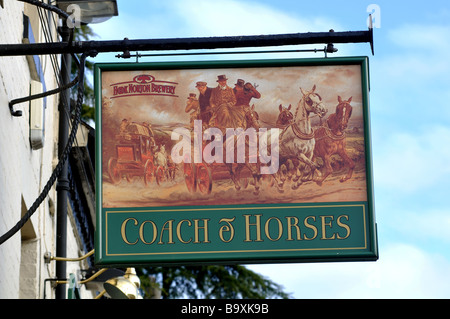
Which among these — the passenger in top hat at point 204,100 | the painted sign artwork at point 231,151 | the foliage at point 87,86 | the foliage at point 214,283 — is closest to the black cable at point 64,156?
the painted sign artwork at point 231,151

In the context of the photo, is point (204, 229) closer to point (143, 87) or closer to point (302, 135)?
point (302, 135)

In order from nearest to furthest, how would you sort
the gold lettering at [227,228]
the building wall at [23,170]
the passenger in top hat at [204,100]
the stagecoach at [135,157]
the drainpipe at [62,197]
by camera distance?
the gold lettering at [227,228], the stagecoach at [135,157], the passenger in top hat at [204,100], the building wall at [23,170], the drainpipe at [62,197]

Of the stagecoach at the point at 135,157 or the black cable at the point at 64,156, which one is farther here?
the stagecoach at the point at 135,157

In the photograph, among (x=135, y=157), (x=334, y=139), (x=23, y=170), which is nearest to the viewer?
(x=135, y=157)

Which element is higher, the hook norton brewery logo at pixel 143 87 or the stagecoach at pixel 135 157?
the hook norton brewery logo at pixel 143 87

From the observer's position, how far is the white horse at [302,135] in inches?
335

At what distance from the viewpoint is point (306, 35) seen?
8242 millimetres

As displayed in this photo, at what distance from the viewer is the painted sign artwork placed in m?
8.31

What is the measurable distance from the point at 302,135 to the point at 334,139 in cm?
25

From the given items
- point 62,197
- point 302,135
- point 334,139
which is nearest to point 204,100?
point 302,135

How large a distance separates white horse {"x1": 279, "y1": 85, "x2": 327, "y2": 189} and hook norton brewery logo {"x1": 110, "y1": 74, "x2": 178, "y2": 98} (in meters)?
0.90

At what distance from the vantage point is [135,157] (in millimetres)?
8484

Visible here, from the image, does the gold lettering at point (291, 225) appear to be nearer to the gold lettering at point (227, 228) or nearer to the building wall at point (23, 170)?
the gold lettering at point (227, 228)
